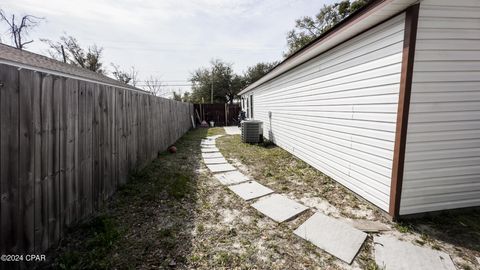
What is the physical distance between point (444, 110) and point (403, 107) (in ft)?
1.94

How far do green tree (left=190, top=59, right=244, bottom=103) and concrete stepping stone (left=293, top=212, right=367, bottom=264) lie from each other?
26.2 metres

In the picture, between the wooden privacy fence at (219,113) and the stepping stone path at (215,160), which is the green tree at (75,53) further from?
the stepping stone path at (215,160)

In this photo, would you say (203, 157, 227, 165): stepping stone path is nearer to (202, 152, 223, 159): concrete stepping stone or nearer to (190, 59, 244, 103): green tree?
(202, 152, 223, 159): concrete stepping stone

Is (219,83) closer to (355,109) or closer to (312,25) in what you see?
(312,25)

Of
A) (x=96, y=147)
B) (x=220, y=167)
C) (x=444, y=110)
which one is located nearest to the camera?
(x=444, y=110)

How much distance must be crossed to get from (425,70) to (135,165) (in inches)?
185

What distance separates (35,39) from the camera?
61.7ft

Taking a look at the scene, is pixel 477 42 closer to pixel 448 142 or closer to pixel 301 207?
pixel 448 142

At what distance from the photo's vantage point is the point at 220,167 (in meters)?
5.03

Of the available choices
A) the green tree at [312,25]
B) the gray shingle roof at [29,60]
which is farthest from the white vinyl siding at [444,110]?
the green tree at [312,25]

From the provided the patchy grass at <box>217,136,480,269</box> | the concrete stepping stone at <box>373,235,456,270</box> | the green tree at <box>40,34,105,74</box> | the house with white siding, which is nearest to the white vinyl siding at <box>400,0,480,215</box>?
the house with white siding

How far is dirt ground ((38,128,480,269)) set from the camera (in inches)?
76.0

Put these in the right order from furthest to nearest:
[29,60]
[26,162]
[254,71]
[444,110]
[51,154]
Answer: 1. [254,71]
2. [29,60]
3. [444,110]
4. [51,154]
5. [26,162]

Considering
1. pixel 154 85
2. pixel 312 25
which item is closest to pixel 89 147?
pixel 312 25
